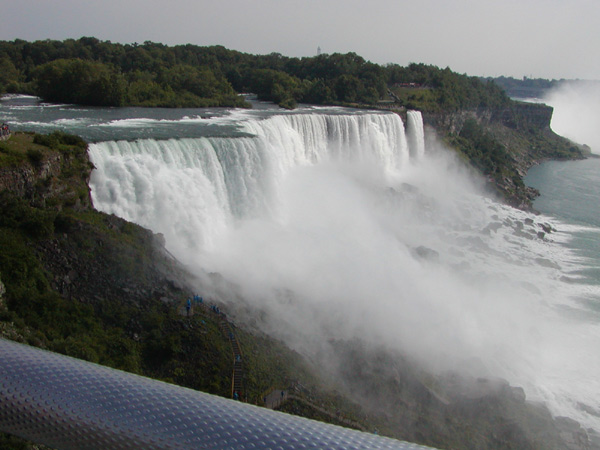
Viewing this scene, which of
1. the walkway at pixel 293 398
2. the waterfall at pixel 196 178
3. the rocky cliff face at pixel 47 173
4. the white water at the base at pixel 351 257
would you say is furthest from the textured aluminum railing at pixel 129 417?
the waterfall at pixel 196 178

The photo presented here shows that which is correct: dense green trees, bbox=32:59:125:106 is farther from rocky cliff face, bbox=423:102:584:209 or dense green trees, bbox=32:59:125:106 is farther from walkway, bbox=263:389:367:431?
walkway, bbox=263:389:367:431

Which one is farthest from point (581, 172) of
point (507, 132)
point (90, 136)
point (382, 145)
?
point (90, 136)

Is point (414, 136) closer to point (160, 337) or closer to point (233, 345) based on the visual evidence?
Result: point (233, 345)

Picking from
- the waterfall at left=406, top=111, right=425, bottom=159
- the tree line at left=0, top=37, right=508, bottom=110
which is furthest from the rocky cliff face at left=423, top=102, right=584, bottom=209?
the waterfall at left=406, top=111, right=425, bottom=159

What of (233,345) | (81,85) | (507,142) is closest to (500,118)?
(507,142)

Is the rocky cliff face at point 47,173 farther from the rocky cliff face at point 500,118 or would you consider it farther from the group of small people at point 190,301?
the rocky cliff face at point 500,118
